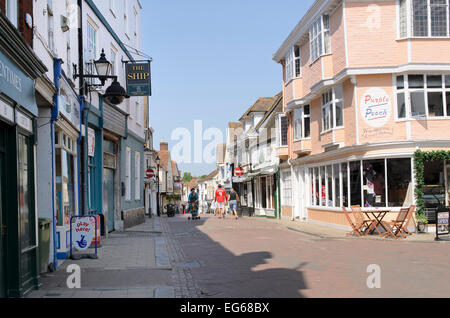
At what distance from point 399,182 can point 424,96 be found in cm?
330

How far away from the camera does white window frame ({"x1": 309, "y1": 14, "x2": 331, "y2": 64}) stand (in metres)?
20.8

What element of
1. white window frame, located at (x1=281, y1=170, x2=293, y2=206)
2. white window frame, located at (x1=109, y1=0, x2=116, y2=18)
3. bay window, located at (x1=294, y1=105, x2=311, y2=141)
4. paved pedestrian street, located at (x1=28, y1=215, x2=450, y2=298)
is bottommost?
paved pedestrian street, located at (x1=28, y1=215, x2=450, y2=298)

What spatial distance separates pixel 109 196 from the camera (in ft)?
61.5

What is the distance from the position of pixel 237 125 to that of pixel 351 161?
38.2m

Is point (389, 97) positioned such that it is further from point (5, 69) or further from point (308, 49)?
point (5, 69)

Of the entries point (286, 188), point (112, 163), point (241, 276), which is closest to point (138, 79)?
point (112, 163)

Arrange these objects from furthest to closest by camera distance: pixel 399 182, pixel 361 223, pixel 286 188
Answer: pixel 286 188 → pixel 399 182 → pixel 361 223

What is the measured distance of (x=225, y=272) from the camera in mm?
9672

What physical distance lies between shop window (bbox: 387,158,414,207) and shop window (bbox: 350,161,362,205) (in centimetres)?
123

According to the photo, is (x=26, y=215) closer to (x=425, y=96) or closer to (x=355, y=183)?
(x=355, y=183)

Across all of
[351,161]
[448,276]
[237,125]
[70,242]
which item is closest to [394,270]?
[448,276]

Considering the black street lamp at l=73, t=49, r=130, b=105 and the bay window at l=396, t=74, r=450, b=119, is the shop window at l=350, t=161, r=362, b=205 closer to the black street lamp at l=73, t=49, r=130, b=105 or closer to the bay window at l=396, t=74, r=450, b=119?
the bay window at l=396, t=74, r=450, b=119
